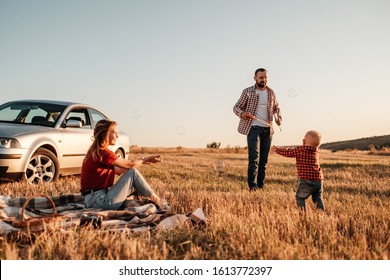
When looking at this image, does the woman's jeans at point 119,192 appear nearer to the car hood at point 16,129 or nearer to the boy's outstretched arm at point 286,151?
the boy's outstretched arm at point 286,151

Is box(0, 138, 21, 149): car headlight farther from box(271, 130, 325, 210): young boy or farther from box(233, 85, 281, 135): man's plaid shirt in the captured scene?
box(271, 130, 325, 210): young boy

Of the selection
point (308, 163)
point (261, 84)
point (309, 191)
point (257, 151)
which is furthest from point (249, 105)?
point (309, 191)

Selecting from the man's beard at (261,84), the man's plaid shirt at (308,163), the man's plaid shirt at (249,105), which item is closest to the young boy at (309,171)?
the man's plaid shirt at (308,163)

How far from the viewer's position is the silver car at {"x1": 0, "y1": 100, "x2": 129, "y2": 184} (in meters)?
7.16

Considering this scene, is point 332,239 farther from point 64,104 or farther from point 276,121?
point 64,104

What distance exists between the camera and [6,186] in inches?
275

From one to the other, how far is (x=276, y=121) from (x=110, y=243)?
5461mm

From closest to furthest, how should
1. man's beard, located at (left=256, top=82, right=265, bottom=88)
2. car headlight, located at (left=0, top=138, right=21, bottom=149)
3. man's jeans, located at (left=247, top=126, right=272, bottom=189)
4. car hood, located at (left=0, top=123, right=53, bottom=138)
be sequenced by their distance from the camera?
car headlight, located at (left=0, top=138, right=21, bottom=149)
car hood, located at (left=0, top=123, right=53, bottom=138)
man's jeans, located at (left=247, top=126, right=272, bottom=189)
man's beard, located at (left=256, top=82, right=265, bottom=88)

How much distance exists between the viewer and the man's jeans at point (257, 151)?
7.95m

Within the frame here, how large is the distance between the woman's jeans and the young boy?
209cm

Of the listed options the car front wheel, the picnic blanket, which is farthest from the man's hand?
the car front wheel
